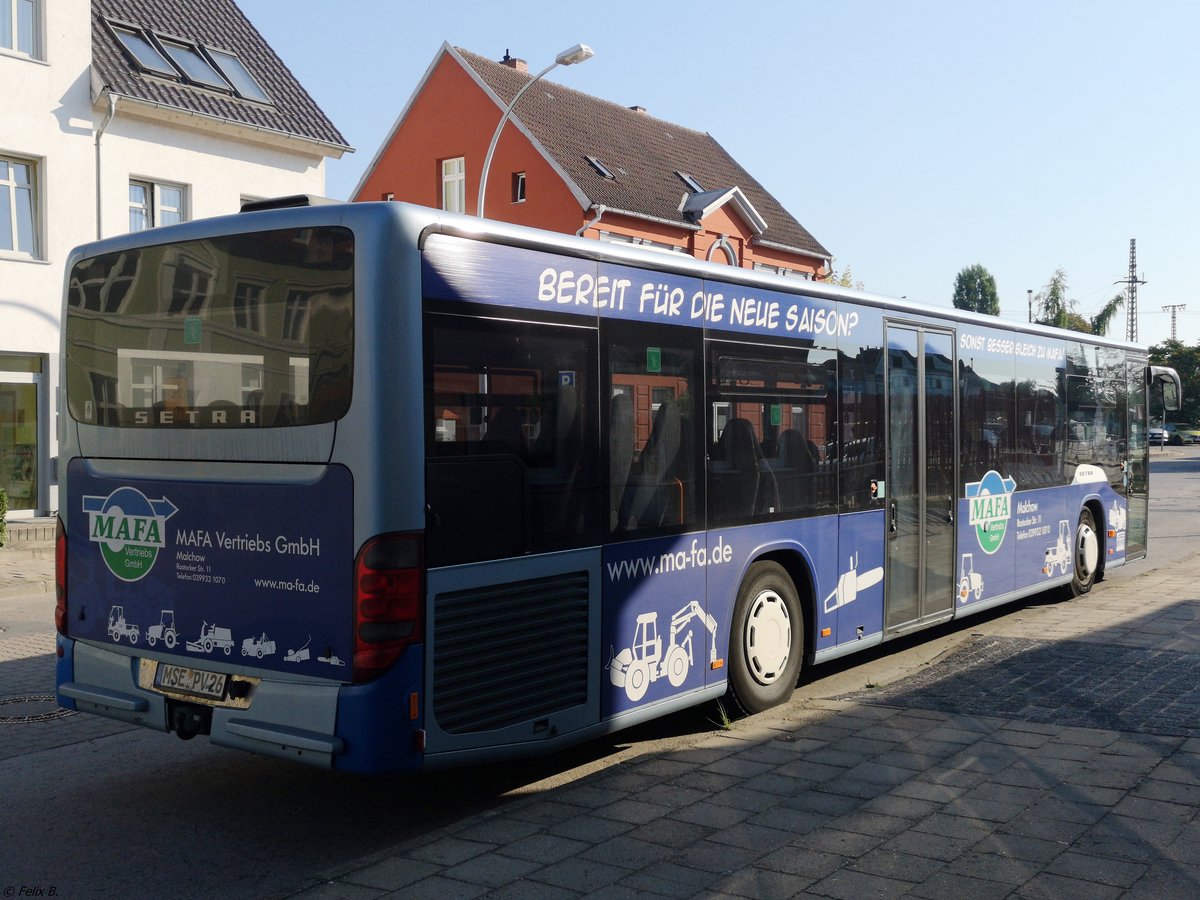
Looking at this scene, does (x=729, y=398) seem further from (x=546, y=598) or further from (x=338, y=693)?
(x=338, y=693)

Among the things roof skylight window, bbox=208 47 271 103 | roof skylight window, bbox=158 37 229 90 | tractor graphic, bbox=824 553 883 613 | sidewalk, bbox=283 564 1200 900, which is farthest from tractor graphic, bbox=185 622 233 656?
roof skylight window, bbox=208 47 271 103

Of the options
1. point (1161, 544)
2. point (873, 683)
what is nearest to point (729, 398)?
point (873, 683)

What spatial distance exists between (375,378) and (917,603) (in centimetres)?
578

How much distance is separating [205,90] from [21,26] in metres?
3.85

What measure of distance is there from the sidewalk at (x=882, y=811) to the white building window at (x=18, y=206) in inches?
697

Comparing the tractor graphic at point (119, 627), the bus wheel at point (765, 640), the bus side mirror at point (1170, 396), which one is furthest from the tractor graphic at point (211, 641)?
the bus side mirror at point (1170, 396)

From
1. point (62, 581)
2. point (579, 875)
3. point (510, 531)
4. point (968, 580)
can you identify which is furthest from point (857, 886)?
point (968, 580)

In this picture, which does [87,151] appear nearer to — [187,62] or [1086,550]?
[187,62]

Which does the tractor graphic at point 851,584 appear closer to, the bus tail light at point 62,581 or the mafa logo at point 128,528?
the mafa logo at point 128,528

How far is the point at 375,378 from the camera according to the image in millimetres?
5117

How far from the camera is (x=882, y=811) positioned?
558cm

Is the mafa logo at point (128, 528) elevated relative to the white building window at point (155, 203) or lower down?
lower down

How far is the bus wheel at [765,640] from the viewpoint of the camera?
24.5 feet

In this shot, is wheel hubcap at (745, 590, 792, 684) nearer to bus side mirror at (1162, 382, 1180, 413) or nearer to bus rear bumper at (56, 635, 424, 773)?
bus rear bumper at (56, 635, 424, 773)
